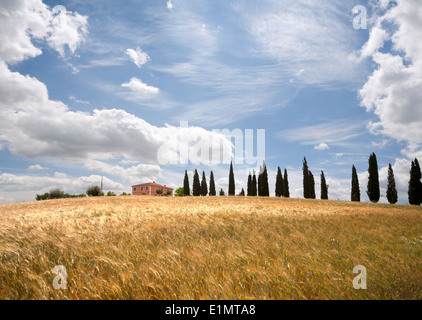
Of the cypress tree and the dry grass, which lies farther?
the cypress tree

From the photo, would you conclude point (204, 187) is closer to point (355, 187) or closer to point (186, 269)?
point (355, 187)

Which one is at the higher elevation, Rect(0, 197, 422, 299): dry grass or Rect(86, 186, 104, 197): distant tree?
Rect(0, 197, 422, 299): dry grass

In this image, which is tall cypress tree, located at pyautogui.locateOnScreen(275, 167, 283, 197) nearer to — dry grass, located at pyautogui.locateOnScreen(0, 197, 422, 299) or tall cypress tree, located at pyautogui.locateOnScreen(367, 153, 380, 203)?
tall cypress tree, located at pyautogui.locateOnScreen(367, 153, 380, 203)

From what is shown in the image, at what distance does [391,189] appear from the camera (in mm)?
55281

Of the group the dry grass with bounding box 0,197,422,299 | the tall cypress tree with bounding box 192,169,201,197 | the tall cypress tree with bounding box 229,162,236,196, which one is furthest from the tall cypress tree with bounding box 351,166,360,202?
the dry grass with bounding box 0,197,422,299

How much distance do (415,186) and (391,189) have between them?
15.0ft

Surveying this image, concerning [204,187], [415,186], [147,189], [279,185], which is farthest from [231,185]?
[415,186]

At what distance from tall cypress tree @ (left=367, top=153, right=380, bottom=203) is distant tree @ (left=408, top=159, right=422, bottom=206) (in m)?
6.81

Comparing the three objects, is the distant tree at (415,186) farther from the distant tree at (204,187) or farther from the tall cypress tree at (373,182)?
the distant tree at (204,187)

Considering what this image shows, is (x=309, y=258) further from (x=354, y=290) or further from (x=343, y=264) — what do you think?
(x=354, y=290)

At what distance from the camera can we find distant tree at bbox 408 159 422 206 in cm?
5106

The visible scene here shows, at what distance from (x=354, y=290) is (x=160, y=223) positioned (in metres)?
7.10
